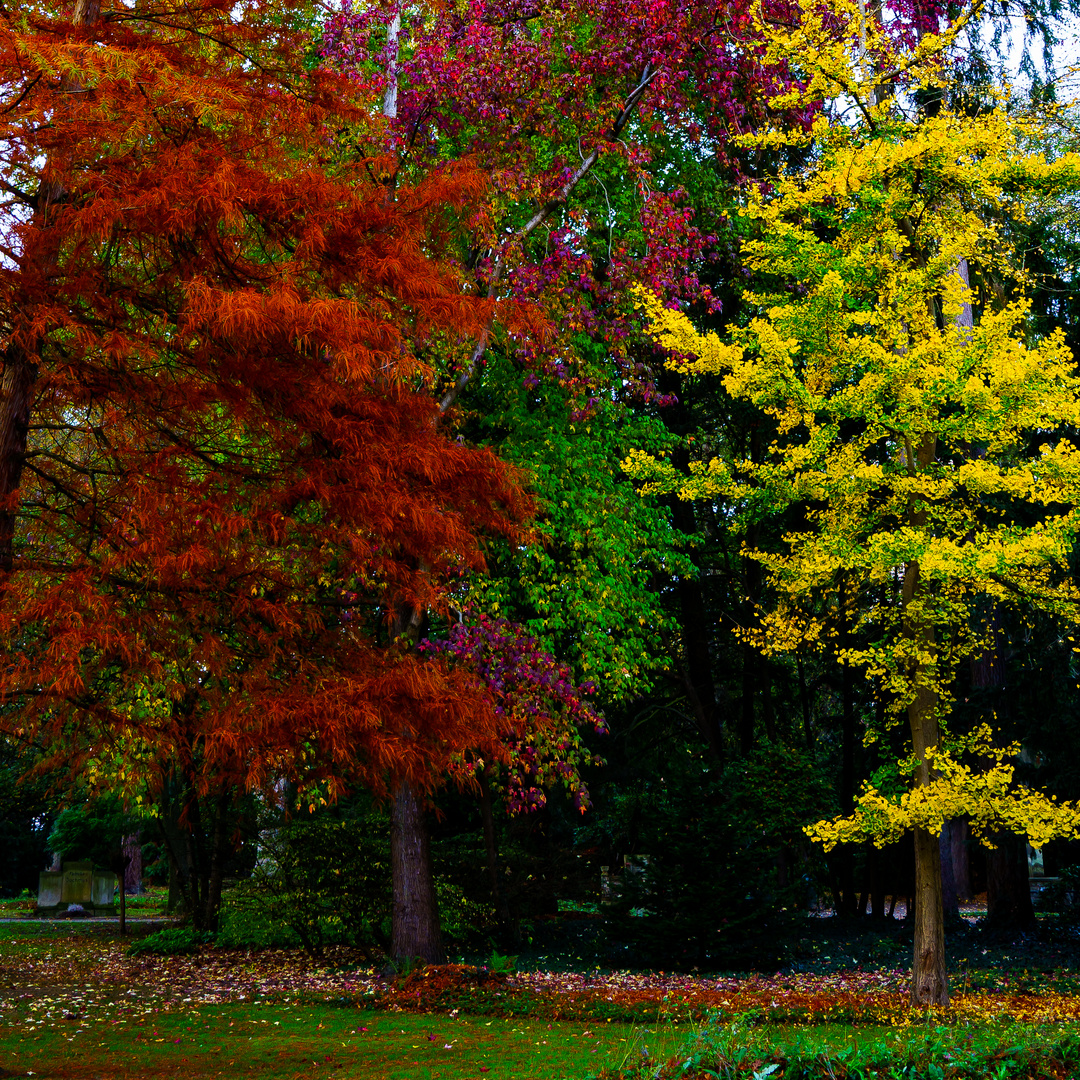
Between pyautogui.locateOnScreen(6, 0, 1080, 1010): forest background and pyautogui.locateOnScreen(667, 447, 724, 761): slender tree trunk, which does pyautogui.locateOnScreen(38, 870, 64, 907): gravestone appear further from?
pyautogui.locateOnScreen(667, 447, 724, 761): slender tree trunk

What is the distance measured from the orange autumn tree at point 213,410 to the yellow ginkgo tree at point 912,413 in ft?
16.4

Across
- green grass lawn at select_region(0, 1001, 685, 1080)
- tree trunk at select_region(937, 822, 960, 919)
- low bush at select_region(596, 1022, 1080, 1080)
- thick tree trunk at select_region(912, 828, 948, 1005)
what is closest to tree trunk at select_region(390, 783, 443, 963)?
green grass lawn at select_region(0, 1001, 685, 1080)

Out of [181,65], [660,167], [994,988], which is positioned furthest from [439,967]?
[660,167]

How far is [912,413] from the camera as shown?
11.5m

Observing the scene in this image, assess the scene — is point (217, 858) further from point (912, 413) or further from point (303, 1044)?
point (912, 413)

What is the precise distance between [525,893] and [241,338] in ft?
42.4

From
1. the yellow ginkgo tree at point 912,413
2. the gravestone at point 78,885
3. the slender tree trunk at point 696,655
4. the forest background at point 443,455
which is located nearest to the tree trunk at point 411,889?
the forest background at point 443,455

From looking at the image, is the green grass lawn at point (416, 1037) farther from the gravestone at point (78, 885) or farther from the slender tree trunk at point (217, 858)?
the gravestone at point (78, 885)

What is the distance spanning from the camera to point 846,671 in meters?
20.9

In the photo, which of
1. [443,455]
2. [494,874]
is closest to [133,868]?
[494,874]

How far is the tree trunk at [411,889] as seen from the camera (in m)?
12.7

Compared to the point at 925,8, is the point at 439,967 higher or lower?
lower

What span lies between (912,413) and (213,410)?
745 centimetres

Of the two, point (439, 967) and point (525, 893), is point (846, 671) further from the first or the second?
point (439, 967)
